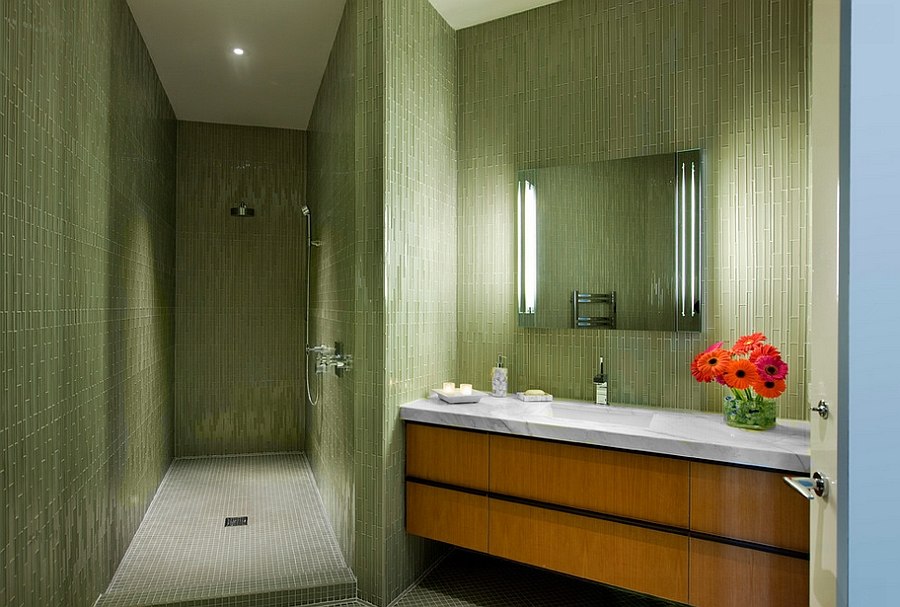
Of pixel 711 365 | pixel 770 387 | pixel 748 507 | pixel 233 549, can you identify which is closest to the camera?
pixel 748 507

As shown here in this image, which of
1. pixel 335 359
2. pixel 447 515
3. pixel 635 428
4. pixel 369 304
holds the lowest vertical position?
pixel 447 515

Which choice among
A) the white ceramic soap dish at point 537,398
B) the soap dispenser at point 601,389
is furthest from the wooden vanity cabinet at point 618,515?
the soap dispenser at point 601,389

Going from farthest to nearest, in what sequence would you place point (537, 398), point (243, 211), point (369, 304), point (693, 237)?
1. point (243, 211)
2. point (537, 398)
3. point (369, 304)
4. point (693, 237)

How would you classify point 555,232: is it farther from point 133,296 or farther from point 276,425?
point 276,425

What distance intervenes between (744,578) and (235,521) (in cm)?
264

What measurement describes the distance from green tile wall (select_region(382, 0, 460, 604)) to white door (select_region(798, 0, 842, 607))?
61.3 inches

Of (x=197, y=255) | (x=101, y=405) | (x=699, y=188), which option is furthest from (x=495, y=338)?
(x=197, y=255)

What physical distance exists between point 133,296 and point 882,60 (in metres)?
3.25

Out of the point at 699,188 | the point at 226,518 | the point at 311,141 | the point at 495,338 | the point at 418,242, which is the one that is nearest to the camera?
the point at 699,188

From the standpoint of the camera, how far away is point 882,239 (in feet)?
3.46

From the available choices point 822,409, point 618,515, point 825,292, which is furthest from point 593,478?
point 825,292

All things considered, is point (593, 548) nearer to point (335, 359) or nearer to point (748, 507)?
point (748, 507)

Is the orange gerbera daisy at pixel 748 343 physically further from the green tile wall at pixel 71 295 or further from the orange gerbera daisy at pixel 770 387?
the green tile wall at pixel 71 295

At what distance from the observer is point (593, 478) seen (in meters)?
1.96
